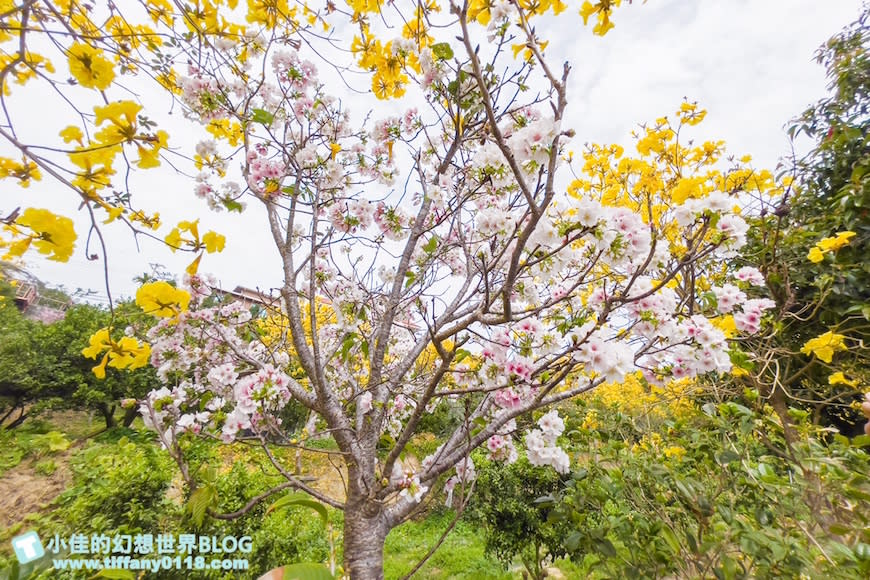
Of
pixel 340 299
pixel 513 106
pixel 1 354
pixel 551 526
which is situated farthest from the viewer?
pixel 1 354

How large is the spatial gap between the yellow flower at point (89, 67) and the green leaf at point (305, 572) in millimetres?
1384

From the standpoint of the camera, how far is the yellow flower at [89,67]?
33.2 inches

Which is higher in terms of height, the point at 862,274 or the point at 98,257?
the point at 98,257

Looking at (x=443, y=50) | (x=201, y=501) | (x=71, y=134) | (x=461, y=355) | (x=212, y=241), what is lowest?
(x=201, y=501)

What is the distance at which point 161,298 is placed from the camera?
103cm

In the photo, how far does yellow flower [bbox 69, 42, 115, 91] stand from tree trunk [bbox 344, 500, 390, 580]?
1.85 meters

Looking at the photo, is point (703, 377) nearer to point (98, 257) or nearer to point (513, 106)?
point (513, 106)

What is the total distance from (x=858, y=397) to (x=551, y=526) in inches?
111

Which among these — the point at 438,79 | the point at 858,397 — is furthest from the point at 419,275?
the point at 858,397

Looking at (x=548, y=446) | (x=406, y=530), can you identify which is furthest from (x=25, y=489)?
(x=548, y=446)

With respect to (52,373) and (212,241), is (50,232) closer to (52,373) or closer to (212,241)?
(212,241)

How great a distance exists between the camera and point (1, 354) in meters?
7.46

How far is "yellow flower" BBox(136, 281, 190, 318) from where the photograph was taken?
1.00m

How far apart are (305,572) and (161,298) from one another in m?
0.91
